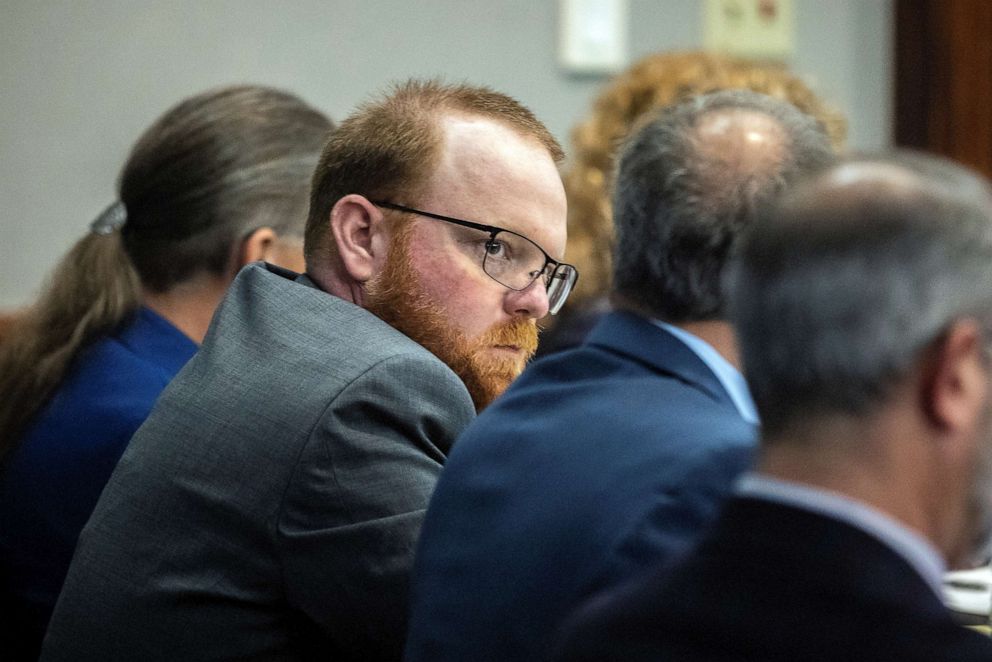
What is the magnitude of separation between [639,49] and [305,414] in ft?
7.71

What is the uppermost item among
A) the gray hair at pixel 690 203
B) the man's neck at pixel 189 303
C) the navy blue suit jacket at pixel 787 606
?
the gray hair at pixel 690 203

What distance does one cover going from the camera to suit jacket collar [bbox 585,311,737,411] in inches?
45.2

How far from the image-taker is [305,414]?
1285 mm

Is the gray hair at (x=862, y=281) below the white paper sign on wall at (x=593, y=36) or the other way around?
the other way around

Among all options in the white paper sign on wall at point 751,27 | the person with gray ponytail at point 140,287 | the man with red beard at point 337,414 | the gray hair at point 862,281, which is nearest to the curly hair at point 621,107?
the person with gray ponytail at point 140,287

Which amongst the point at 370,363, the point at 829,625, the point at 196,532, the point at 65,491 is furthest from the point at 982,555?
the point at 65,491

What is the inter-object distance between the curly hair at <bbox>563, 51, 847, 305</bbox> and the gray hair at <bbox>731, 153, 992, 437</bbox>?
5.61 ft

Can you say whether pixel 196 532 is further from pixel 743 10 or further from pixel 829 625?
pixel 743 10

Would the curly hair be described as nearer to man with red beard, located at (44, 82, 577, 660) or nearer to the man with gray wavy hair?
man with red beard, located at (44, 82, 577, 660)

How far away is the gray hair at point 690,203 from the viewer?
121 centimetres

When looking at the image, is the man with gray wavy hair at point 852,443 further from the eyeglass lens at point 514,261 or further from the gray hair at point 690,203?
the eyeglass lens at point 514,261

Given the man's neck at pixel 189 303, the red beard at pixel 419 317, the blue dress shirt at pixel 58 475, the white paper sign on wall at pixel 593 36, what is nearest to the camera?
the red beard at pixel 419 317

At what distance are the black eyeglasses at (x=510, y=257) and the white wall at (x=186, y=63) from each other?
1.62 metres

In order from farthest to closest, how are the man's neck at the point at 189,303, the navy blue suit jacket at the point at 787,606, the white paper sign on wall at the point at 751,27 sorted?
the white paper sign on wall at the point at 751,27 < the man's neck at the point at 189,303 < the navy blue suit jacket at the point at 787,606
